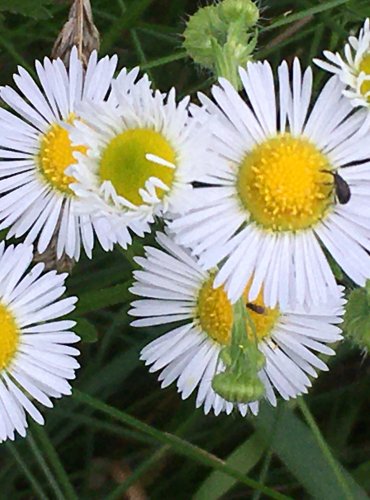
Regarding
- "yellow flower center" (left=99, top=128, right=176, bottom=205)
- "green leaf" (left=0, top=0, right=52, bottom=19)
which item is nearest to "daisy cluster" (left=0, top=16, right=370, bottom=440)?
"yellow flower center" (left=99, top=128, right=176, bottom=205)

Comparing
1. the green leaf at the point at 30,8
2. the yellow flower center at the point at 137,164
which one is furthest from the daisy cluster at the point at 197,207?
the green leaf at the point at 30,8

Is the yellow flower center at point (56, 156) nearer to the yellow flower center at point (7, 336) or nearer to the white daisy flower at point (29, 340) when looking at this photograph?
the white daisy flower at point (29, 340)

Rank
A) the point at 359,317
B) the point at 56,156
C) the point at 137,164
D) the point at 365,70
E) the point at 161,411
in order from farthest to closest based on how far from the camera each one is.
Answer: the point at 161,411 < the point at 56,156 < the point at 359,317 < the point at 365,70 < the point at 137,164

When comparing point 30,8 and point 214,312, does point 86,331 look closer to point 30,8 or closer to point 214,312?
point 214,312

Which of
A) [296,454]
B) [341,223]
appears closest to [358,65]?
[341,223]

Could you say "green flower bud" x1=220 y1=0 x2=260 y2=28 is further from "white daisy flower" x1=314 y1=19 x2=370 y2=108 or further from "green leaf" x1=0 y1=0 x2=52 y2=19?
"green leaf" x1=0 y1=0 x2=52 y2=19

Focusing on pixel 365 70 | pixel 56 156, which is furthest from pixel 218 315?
pixel 365 70
